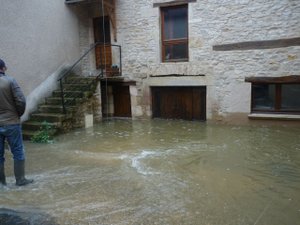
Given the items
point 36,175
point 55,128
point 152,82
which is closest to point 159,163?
point 36,175

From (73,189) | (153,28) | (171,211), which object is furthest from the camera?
(153,28)

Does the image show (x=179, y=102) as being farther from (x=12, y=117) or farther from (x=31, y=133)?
(x=12, y=117)

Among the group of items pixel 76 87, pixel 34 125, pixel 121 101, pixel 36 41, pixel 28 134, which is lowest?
pixel 28 134

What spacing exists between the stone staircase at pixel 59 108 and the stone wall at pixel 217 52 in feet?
4.78

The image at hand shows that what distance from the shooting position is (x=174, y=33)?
8391mm

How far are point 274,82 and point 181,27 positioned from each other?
292cm

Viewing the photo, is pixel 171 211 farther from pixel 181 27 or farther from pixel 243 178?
pixel 181 27

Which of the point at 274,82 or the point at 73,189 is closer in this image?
the point at 73,189

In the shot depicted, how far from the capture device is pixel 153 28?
8.41m

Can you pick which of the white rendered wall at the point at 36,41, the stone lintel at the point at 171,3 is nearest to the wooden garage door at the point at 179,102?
the stone lintel at the point at 171,3

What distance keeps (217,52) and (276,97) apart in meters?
1.86

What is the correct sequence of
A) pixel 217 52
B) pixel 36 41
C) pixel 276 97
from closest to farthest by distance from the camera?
pixel 276 97
pixel 36 41
pixel 217 52

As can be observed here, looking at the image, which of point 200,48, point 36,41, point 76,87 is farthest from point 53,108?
point 200,48

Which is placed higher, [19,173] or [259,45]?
[259,45]
